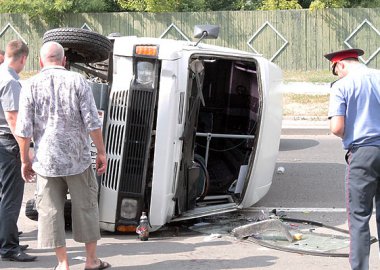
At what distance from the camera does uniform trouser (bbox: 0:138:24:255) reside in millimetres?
6012

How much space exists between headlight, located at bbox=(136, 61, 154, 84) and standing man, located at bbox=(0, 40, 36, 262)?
103 cm

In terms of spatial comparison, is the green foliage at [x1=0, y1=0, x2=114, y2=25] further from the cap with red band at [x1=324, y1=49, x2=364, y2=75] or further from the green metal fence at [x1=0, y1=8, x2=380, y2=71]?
the cap with red band at [x1=324, y1=49, x2=364, y2=75]

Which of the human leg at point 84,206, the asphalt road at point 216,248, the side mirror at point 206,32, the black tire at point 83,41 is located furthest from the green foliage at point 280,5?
the human leg at point 84,206

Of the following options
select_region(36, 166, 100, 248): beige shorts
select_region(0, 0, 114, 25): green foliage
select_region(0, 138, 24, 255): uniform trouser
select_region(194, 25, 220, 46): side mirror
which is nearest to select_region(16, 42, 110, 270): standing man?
select_region(36, 166, 100, 248): beige shorts

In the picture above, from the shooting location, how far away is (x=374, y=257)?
602 centimetres

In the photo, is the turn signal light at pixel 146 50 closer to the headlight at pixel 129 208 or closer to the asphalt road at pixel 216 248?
the headlight at pixel 129 208

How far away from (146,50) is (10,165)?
5.11 ft

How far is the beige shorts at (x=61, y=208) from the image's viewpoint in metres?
5.41

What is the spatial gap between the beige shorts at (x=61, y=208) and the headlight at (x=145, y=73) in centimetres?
131

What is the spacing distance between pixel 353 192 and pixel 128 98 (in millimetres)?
2321

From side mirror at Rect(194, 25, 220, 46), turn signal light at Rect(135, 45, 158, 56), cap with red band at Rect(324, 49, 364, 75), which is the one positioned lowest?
turn signal light at Rect(135, 45, 158, 56)

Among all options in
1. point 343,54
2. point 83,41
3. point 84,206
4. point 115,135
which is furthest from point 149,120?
point 343,54

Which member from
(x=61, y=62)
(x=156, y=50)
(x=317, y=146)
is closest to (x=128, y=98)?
(x=156, y=50)

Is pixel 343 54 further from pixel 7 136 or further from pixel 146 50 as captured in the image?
pixel 7 136
